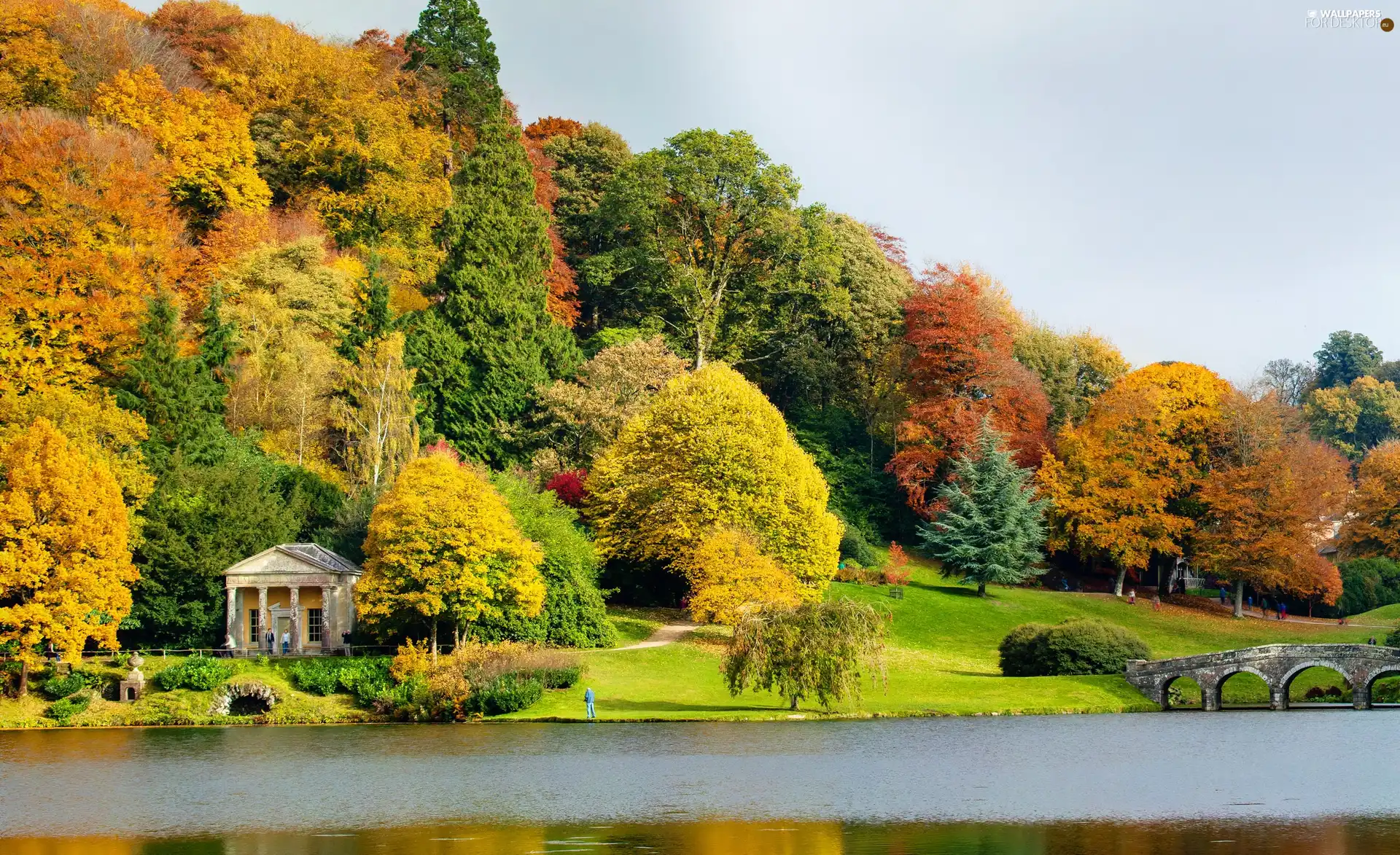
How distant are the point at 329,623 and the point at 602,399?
21120mm

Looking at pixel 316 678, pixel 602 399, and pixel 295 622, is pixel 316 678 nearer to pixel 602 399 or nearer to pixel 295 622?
pixel 295 622

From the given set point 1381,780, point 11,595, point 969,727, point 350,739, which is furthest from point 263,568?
point 1381,780

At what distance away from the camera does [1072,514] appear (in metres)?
79.1

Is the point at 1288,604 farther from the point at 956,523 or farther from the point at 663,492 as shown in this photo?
the point at 663,492

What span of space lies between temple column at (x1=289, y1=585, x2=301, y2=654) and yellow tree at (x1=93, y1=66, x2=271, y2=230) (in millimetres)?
29119

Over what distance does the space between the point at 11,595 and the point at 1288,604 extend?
69534 millimetres

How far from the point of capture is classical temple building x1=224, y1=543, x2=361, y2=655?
5903 cm

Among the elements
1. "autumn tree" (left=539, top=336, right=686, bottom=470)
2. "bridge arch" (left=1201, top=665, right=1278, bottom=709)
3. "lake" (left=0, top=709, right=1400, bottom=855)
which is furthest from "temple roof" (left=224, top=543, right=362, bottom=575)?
"bridge arch" (left=1201, top=665, right=1278, bottom=709)

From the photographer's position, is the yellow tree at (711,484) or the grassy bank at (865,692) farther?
the yellow tree at (711,484)

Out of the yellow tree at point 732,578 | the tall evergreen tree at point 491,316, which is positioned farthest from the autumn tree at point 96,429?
the yellow tree at point 732,578

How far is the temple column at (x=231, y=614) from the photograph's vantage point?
58969mm

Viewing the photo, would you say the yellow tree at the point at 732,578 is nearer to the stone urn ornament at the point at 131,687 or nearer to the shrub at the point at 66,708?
the stone urn ornament at the point at 131,687

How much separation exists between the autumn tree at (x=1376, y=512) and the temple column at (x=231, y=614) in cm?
6174

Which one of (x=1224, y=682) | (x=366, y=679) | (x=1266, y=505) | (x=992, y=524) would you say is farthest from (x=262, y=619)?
(x=1266, y=505)
